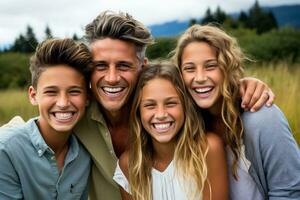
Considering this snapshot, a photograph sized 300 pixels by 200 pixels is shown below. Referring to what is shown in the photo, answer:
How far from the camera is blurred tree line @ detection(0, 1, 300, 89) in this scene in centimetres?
1661

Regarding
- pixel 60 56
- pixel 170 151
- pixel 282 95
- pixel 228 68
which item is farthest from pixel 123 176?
pixel 282 95

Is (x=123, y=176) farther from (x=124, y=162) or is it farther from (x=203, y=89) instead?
(x=203, y=89)

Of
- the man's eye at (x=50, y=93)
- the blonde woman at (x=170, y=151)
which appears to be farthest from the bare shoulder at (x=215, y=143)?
the man's eye at (x=50, y=93)

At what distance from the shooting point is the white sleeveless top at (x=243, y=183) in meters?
3.18

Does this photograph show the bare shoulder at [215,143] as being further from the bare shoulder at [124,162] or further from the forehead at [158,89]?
the bare shoulder at [124,162]

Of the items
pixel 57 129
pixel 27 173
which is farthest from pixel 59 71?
pixel 27 173

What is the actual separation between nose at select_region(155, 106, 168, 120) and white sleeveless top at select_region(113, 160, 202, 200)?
0.36m

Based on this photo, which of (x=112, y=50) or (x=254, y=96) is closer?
(x=254, y=96)

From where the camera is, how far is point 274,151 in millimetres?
2990

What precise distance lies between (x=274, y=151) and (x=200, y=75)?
700 millimetres

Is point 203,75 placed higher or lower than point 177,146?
higher

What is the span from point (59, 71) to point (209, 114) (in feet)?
3.64

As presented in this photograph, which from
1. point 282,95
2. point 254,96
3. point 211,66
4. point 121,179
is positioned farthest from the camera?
point 282,95

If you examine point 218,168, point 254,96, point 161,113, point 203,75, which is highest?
point 203,75
